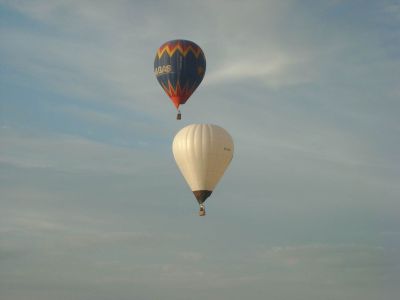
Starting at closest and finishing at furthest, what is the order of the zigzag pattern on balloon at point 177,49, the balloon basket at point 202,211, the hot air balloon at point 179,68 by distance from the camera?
the balloon basket at point 202,211, the hot air balloon at point 179,68, the zigzag pattern on balloon at point 177,49

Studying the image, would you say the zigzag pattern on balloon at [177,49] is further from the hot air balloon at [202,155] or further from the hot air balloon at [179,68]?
the hot air balloon at [202,155]

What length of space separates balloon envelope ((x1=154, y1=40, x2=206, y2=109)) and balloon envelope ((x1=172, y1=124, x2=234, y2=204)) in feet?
24.9

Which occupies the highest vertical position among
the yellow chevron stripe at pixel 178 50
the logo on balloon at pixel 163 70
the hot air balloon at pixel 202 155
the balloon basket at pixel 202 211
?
the yellow chevron stripe at pixel 178 50

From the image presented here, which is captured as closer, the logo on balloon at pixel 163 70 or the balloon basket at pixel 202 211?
the balloon basket at pixel 202 211

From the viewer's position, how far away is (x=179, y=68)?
269 ft

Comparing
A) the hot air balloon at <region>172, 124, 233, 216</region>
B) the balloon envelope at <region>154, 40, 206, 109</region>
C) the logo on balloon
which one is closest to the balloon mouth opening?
the hot air balloon at <region>172, 124, 233, 216</region>

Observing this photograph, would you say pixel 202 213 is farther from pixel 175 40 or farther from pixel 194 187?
pixel 175 40

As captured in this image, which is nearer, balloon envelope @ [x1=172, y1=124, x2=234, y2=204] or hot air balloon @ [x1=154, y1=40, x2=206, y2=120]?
balloon envelope @ [x1=172, y1=124, x2=234, y2=204]

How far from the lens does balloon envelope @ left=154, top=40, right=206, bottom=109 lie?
82.1m

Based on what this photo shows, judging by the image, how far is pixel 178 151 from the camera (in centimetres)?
7644

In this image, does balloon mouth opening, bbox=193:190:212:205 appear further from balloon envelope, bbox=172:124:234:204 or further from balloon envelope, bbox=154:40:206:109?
balloon envelope, bbox=154:40:206:109

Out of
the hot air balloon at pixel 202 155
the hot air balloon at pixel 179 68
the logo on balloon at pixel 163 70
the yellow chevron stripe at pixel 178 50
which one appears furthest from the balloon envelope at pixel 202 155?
the yellow chevron stripe at pixel 178 50

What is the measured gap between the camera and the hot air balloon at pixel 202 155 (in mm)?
75188

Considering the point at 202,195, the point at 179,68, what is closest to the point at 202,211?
the point at 202,195
